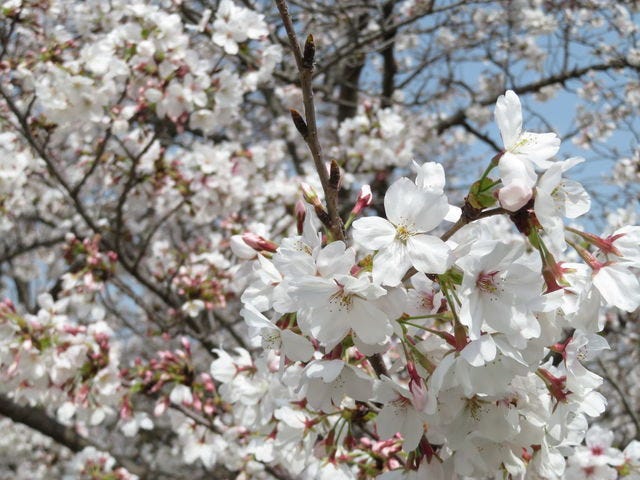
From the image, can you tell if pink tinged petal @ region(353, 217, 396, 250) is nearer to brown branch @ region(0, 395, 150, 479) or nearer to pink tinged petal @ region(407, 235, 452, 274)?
pink tinged petal @ region(407, 235, 452, 274)

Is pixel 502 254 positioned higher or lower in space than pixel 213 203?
higher

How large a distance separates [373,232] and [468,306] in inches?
8.8

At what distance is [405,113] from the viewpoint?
6.79 m

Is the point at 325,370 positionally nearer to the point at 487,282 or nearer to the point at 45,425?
the point at 487,282

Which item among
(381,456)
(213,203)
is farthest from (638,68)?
(381,456)

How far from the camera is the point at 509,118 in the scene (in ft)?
3.77

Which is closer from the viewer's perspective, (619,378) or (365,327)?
(365,327)

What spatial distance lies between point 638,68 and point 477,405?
17.2 ft

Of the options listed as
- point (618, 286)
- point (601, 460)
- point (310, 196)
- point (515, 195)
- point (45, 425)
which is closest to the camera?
point (515, 195)

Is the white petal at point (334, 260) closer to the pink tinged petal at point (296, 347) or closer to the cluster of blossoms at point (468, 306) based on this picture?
the cluster of blossoms at point (468, 306)

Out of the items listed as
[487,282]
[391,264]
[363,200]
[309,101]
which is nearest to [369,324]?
[391,264]

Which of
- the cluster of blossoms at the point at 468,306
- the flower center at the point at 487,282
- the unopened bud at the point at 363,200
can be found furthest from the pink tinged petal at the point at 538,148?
the unopened bud at the point at 363,200

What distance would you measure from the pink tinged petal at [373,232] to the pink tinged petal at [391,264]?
1cm

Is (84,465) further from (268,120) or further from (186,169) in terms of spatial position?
(268,120)
